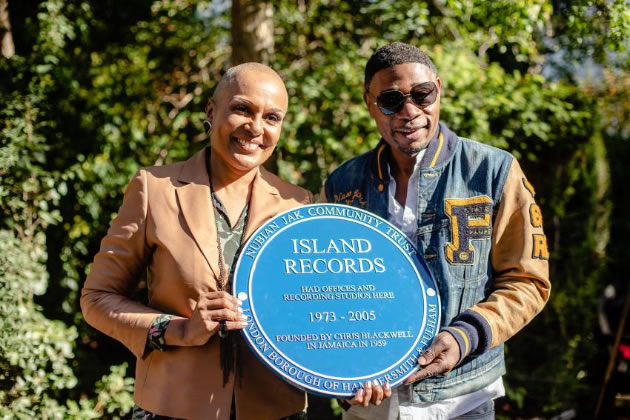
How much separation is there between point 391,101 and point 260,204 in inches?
25.4

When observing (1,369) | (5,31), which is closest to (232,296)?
(1,369)

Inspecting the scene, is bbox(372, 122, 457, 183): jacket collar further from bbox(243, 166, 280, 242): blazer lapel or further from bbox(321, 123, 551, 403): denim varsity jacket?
bbox(243, 166, 280, 242): blazer lapel

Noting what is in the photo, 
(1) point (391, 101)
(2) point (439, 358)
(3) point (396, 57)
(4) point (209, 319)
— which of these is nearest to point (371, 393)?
(2) point (439, 358)

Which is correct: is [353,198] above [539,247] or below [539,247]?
above

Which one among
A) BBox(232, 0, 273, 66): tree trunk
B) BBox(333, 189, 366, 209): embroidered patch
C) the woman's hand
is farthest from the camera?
BBox(232, 0, 273, 66): tree trunk

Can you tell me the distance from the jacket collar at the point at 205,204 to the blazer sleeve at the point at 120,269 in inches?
5.8

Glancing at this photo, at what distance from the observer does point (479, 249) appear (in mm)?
2240

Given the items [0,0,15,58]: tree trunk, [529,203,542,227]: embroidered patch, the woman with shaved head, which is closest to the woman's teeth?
the woman with shaved head

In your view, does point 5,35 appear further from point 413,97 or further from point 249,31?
point 413,97

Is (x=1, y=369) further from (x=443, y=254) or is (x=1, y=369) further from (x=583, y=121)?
(x=583, y=121)

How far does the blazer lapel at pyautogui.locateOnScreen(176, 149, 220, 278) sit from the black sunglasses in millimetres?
753

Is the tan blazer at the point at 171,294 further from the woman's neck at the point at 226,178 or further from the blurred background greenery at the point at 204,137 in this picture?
the blurred background greenery at the point at 204,137

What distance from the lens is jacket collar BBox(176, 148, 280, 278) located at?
205 cm

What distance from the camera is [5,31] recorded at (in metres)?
4.21
